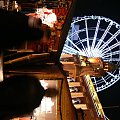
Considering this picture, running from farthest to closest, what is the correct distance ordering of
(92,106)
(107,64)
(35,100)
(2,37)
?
(107,64), (92,106), (2,37), (35,100)

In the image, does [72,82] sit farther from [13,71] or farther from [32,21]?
[32,21]

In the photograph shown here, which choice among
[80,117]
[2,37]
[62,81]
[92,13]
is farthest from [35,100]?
[92,13]

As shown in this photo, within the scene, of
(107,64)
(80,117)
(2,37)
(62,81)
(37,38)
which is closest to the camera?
(2,37)

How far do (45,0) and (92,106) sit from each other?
136 inches

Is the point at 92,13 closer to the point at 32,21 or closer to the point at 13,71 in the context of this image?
the point at 13,71

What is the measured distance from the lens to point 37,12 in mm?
8953

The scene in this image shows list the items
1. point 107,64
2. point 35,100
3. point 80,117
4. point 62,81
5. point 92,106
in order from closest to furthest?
point 35,100
point 62,81
point 80,117
point 92,106
point 107,64

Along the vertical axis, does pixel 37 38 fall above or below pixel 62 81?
below

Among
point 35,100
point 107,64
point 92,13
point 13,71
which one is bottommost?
point 35,100

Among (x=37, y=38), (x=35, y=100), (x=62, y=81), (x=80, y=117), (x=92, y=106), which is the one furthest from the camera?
(x=92, y=106)

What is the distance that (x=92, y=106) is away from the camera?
27.9ft

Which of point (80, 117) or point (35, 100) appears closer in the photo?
point (35, 100)

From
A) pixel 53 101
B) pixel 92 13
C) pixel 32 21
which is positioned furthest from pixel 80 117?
pixel 92 13

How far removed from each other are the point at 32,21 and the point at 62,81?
10.7ft
